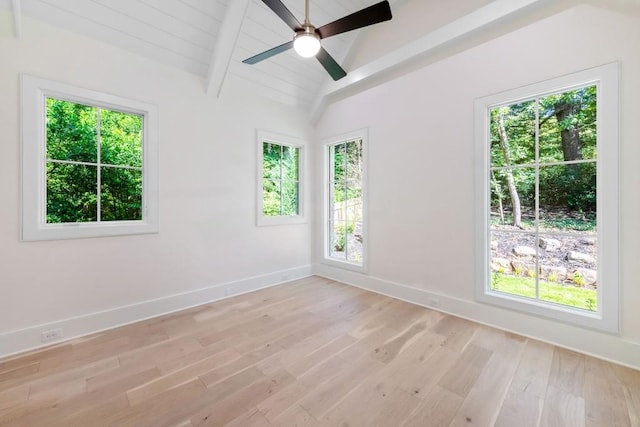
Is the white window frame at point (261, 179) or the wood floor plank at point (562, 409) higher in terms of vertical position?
the white window frame at point (261, 179)

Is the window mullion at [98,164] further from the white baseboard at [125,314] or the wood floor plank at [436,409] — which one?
the wood floor plank at [436,409]

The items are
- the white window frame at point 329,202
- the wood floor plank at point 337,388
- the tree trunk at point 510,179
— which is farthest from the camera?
the white window frame at point 329,202

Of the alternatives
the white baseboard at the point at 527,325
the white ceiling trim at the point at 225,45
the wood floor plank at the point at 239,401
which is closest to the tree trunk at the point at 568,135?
the white baseboard at the point at 527,325

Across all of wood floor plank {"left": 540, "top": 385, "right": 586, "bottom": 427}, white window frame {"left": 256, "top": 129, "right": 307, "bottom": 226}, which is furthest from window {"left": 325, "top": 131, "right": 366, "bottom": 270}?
wood floor plank {"left": 540, "top": 385, "right": 586, "bottom": 427}

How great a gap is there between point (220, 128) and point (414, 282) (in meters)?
3.05

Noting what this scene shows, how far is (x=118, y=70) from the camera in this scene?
2.57 meters

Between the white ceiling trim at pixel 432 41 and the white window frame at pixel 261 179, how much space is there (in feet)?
2.89

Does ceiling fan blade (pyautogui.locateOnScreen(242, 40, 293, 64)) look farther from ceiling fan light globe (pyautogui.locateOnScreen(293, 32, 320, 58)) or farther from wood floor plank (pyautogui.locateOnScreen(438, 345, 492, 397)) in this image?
wood floor plank (pyautogui.locateOnScreen(438, 345, 492, 397))

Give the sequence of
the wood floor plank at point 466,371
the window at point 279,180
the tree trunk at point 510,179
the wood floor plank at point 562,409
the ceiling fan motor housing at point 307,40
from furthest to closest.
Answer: the window at point 279,180 → the tree trunk at point 510,179 → the ceiling fan motor housing at point 307,40 → the wood floor plank at point 466,371 → the wood floor plank at point 562,409

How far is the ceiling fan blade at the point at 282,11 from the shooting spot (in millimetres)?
1728

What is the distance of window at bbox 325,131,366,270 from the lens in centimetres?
385

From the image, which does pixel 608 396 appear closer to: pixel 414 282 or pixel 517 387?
pixel 517 387

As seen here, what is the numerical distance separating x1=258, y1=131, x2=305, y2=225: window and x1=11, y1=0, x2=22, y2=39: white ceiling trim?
7.35 feet

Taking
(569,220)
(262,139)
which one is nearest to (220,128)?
(262,139)
